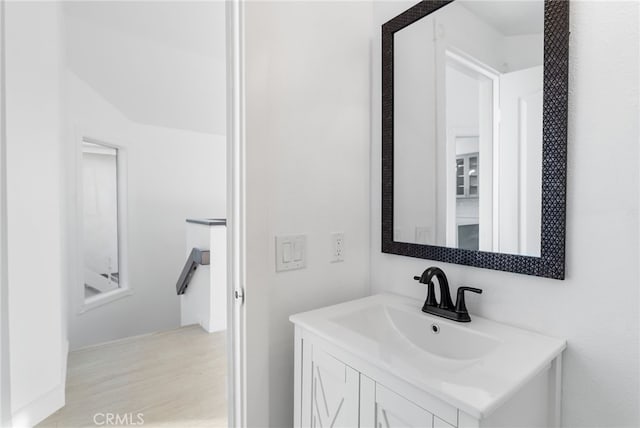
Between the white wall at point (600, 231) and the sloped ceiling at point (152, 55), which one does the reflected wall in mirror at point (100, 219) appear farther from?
the white wall at point (600, 231)

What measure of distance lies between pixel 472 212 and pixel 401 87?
0.55 meters

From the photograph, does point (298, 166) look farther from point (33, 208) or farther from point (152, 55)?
point (152, 55)

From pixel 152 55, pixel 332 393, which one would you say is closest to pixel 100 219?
pixel 152 55

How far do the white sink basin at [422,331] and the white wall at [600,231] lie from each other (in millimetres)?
181

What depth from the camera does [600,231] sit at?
84cm

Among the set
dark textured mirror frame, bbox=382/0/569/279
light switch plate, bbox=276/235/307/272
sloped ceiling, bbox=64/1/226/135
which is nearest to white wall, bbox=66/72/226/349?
sloped ceiling, bbox=64/1/226/135

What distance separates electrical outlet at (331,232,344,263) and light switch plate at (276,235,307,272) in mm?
130

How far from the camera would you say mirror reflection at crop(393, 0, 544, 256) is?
38.0 inches

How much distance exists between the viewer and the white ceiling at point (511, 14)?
944 millimetres

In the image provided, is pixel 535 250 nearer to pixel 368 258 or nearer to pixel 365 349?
pixel 365 349

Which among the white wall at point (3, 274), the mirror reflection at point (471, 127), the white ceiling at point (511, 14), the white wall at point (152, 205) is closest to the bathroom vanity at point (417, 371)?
the mirror reflection at point (471, 127)

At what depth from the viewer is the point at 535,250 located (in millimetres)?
944

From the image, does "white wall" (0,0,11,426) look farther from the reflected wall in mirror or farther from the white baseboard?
the reflected wall in mirror

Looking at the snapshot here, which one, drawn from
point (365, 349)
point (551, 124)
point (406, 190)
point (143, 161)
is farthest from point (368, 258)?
point (143, 161)
